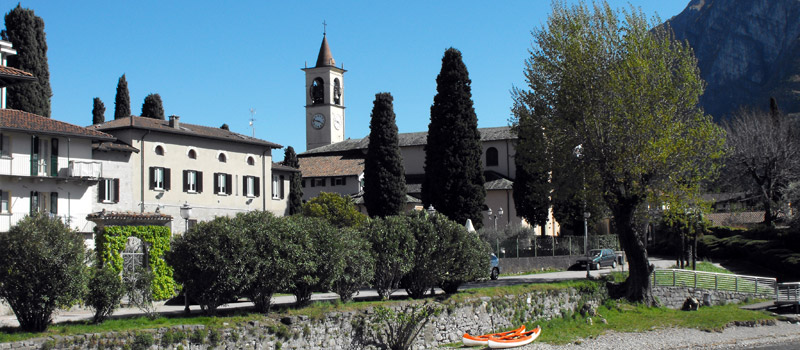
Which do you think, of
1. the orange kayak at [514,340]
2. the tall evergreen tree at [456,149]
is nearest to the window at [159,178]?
the tall evergreen tree at [456,149]

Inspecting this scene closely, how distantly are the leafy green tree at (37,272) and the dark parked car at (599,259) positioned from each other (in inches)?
1467

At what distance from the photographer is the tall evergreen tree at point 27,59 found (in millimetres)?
42219

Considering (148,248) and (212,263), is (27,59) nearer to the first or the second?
(148,248)

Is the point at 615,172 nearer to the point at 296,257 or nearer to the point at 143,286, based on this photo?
the point at 296,257

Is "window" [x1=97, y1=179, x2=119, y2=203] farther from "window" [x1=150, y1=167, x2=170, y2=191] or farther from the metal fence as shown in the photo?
the metal fence

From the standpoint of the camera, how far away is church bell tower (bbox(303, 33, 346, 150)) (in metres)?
105

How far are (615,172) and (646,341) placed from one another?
25.3 ft

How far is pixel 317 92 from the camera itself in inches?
4235

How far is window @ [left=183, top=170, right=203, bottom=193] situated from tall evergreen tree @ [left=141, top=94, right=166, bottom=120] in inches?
518

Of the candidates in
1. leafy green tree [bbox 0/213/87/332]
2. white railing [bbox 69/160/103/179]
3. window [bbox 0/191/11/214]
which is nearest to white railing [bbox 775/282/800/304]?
leafy green tree [bbox 0/213/87/332]

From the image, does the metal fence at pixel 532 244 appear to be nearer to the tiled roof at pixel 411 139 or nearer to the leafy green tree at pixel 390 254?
the tiled roof at pixel 411 139

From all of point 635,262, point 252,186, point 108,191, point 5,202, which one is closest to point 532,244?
point 635,262

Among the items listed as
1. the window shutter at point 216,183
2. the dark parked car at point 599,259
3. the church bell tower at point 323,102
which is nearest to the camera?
the dark parked car at point 599,259

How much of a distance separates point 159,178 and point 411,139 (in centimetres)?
3730
